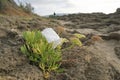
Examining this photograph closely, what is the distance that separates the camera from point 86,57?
6.21 metres

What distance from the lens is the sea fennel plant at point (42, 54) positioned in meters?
5.69

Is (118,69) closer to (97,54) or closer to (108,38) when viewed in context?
(97,54)

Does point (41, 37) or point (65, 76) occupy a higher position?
point (41, 37)

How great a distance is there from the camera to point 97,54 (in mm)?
6578

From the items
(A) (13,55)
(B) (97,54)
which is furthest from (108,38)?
(A) (13,55)

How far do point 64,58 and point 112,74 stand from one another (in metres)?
0.85

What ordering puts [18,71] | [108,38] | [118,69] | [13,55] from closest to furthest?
[18,71]
[13,55]
[118,69]
[108,38]

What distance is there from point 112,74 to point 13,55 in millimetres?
1674

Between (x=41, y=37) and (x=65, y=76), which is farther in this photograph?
(x=41, y=37)

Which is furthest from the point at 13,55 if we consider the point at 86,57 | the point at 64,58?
the point at 86,57

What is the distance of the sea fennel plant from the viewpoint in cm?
569

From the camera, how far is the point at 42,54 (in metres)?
5.76

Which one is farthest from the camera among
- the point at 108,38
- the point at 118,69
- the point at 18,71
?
the point at 108,38

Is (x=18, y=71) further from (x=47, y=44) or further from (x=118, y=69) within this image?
(x=118, y=69)
